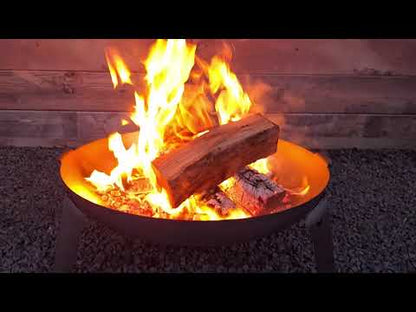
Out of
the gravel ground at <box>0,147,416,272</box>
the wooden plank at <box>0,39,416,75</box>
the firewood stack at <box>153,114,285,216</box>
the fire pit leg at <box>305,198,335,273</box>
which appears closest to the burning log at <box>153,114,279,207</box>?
the firewood stack at <box>153,114,285,216</box>

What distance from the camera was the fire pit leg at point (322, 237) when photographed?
190 cm

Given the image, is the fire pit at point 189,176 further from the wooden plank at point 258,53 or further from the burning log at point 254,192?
the wooden plank at point 258,53

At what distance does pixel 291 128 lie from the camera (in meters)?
2.94

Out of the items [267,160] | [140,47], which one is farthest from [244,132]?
[140,47]

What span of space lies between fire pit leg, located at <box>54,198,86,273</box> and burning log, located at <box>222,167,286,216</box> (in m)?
0.58

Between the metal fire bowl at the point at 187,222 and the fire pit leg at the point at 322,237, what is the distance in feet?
0.31

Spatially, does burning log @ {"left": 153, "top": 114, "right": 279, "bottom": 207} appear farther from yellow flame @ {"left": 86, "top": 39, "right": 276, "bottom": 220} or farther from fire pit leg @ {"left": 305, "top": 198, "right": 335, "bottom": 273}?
fire pit leg @ {"left": 305, "top": 198, "right": 335, "bottom": 273}

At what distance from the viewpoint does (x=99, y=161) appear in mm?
2033

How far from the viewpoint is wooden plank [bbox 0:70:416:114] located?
278 centimetres

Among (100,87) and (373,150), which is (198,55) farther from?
(373,150)

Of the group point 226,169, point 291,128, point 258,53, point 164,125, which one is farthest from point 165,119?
point 291,128

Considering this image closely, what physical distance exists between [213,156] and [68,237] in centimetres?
63

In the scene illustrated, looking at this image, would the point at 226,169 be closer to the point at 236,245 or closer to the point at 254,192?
the point at 254,192

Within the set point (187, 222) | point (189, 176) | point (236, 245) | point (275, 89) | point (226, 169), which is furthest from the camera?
point (275, 89)
